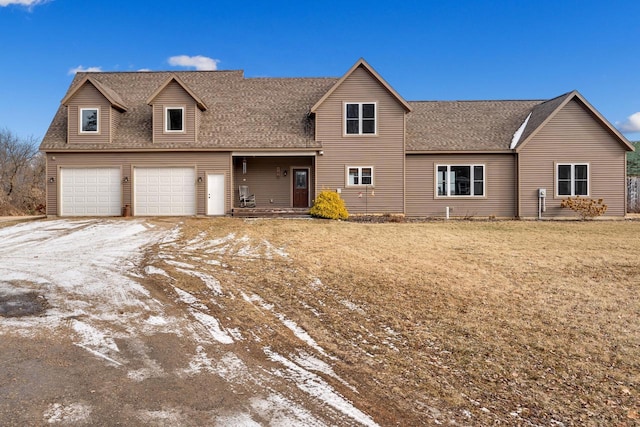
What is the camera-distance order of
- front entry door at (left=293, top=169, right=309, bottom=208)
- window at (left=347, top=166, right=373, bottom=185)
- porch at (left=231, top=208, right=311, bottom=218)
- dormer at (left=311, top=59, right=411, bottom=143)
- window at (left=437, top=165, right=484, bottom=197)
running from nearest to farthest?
1. porch at (left=231, top=208, right=311, bottom=218)
2. dormer at (left=311, top=59, right=411, bottom=143)
3. window at (left=347, top=166, right=373, bottom=185)
4. window at (left=437, top=165, right=484, bottom=197)
5. front entry door at (left=293, top=169, right=309, bottom=208)

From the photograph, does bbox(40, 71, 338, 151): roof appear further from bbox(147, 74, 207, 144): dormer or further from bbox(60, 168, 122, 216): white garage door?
bbox(60, 168, 122, 216): white garage door

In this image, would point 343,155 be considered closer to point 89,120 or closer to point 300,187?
point 300,187

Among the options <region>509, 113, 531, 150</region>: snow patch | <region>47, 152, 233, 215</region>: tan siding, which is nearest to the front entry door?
<region>47, 152, 233, 215</region>: tan siding

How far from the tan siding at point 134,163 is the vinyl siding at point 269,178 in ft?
5.90

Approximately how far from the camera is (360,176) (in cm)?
2027

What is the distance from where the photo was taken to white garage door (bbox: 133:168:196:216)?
1995 cm

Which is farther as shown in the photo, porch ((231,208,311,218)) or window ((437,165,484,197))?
window ((437,165,484,197))

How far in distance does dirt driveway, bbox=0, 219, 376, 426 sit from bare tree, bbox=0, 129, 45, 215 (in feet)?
67.4

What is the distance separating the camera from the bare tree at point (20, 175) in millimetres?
26670

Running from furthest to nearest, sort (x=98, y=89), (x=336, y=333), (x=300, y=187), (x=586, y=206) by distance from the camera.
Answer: (x=300, y=187) → (x=586, y=206) → (x=98, y=89) → (x=336, y=333)

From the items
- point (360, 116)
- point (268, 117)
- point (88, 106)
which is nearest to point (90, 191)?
point (88, 106)

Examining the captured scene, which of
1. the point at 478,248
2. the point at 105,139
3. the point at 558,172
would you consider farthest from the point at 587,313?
the point at 105,139

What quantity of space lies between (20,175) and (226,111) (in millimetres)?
18137

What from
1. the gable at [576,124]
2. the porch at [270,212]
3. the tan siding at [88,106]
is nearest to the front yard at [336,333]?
the porch at [270,212]
